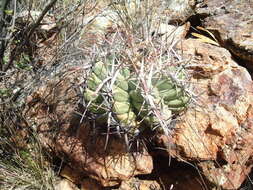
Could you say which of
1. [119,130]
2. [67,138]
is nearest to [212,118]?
[119,130]

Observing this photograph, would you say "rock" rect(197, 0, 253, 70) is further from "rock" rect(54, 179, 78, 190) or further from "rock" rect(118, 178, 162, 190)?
"rock" rect(54, 179, 78, 190)

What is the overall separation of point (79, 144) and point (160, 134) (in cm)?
54

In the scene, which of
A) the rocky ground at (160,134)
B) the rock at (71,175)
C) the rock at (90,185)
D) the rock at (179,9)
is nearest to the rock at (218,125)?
the rocky ground at (160,134)

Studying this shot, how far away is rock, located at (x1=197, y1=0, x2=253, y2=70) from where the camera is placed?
2.80 metres

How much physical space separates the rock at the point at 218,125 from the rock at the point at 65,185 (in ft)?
2.30

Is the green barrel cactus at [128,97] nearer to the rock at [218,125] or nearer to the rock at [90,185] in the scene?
the rock at [218,125]

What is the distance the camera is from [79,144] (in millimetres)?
2354

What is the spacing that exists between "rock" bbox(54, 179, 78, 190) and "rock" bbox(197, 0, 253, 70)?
63.8 inches

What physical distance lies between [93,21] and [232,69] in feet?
4.33

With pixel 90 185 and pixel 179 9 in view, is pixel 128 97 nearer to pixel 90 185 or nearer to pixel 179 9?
pixel 90 185

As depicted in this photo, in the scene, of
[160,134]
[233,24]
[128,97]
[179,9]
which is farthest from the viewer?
[179,9]

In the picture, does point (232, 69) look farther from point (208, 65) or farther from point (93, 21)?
point (93, 21)

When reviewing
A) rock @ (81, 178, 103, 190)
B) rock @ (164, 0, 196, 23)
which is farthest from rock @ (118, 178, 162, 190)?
rock @ (164, 0, 196, 23)

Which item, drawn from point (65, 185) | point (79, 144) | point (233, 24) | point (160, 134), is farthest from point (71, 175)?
point (233, 24)
